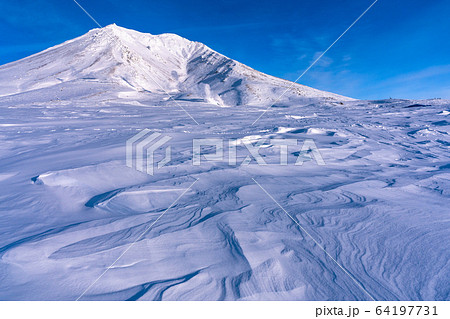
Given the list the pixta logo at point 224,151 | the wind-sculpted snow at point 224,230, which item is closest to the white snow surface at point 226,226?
the wind-sculpted snow at point 224,230

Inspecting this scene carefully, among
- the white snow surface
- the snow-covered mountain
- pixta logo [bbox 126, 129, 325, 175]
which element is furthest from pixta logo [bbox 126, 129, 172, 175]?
the snow-covered mountain

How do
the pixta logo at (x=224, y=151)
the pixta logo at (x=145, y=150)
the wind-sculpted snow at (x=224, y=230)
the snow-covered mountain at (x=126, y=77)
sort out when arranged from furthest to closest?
the snow-covered mountain at (x=126, y=77), the pixta logo at (x=224, y=151), the pixta logo at (x=145, y=150), the wind-sculpted snow at (x=224, y=230)

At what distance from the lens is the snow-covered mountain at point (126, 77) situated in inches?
648

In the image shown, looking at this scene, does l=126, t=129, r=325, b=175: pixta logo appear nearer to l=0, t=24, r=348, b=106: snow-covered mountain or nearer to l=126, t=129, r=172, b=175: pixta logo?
l=126, t=129, r=172, b=175: pixta logo

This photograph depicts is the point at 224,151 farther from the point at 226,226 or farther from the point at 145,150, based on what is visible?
the point at 226,226

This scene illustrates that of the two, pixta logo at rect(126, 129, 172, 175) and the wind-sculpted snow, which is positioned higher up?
pixta logo at rect(126, 129, 172, 175)

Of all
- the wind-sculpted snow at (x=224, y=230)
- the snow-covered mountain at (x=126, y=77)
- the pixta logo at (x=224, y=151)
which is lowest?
the wind-sculpted snow at (x=224, y=230)

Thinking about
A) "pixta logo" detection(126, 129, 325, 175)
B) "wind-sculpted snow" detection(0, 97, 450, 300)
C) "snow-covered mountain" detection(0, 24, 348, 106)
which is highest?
"snow-covered mountain" detection(0, 24, 348, 106)

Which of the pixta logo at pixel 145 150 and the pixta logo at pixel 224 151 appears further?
the pixta logo at pixel 224 151

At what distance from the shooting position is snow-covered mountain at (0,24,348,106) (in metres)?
16.5

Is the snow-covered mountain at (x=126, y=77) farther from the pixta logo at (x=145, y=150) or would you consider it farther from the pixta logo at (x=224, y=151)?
the pixta logo at (x=224, y=151)

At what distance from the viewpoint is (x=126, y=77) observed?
Result: 757 inches
